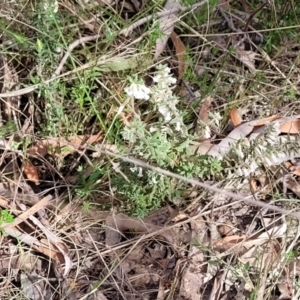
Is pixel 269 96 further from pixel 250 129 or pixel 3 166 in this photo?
pixel 3 166

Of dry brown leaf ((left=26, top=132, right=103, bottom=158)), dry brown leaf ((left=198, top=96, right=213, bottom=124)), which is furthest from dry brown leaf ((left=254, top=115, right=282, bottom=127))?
dry brown leaf ((left=26, top=132, right=103, bottom=158))

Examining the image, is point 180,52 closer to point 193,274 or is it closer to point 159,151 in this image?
point 159,151

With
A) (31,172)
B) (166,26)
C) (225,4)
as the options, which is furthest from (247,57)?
(31,172)

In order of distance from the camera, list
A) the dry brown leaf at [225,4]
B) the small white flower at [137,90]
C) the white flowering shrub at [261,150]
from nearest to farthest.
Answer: the small white flower at [137,90]
the white flowering shrub at [261,150]
the dry brown leaf at [225,4]

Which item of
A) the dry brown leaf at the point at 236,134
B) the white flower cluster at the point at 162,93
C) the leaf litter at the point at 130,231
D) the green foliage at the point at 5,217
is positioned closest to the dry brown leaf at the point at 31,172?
the leaf litter at the point at 130,231

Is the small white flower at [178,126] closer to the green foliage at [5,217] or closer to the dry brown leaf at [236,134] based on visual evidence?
the dry brown leaf at [236,134]

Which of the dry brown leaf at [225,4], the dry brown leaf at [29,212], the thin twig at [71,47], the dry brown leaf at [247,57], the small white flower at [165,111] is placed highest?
the thin twig at [71,47]
